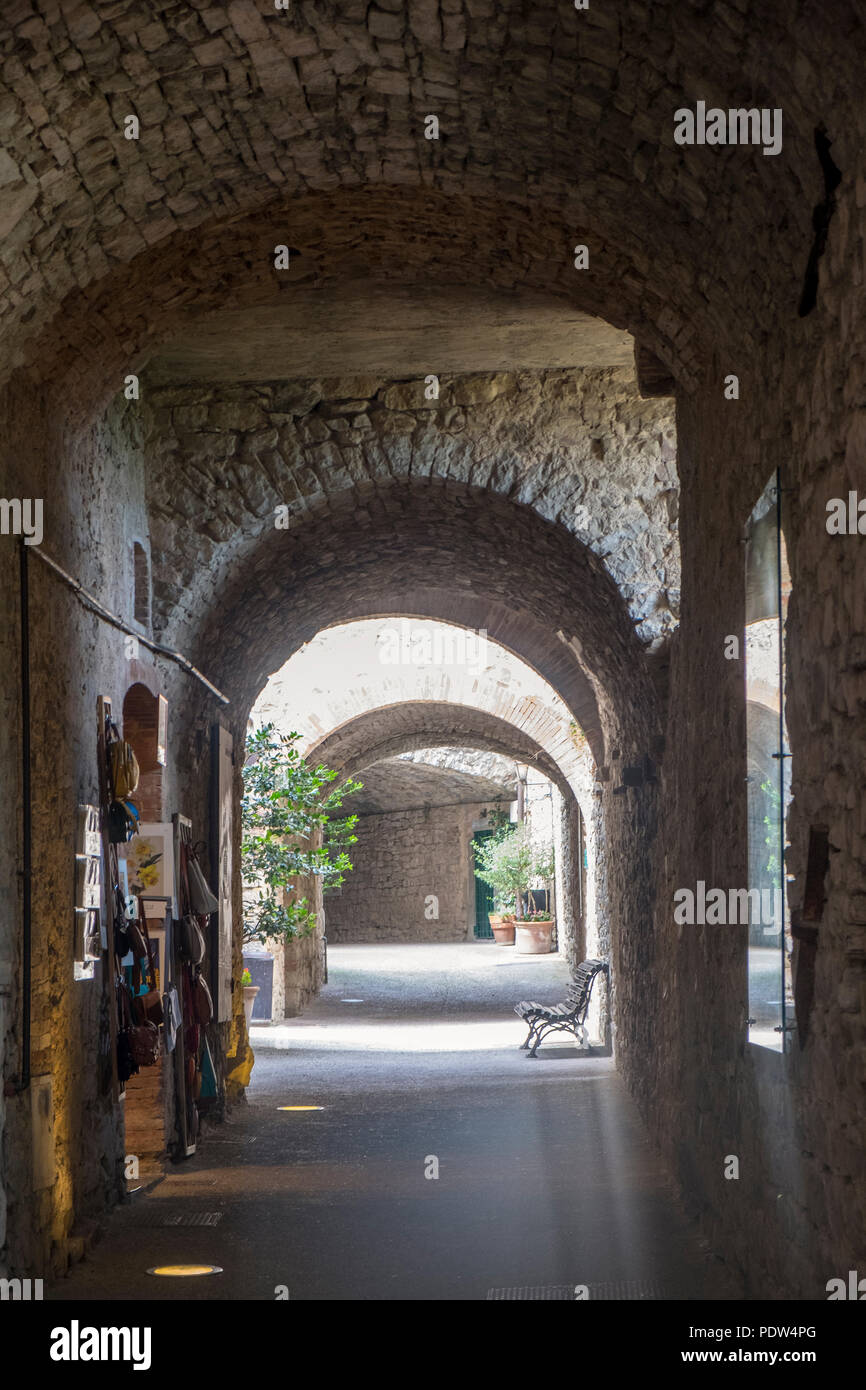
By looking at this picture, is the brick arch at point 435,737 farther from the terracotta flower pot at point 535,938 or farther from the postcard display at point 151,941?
the postcard display at point 151,941

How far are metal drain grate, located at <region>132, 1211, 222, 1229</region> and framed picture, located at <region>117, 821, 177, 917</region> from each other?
1.64 metres

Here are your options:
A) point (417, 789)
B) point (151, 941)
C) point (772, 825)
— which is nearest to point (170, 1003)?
point (151, 941)

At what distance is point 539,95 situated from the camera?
4.04 metres

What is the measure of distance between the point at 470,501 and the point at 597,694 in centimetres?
302

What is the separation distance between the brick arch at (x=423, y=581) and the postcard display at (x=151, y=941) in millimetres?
1375

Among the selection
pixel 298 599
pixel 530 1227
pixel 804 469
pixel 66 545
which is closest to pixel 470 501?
pixel 298 599

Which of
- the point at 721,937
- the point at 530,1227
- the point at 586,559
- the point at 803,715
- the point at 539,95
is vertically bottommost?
the point at 530,1227

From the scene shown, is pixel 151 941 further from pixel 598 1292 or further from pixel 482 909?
pixel 482 909

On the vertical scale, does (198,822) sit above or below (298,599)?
below

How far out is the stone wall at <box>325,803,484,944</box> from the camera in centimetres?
2934

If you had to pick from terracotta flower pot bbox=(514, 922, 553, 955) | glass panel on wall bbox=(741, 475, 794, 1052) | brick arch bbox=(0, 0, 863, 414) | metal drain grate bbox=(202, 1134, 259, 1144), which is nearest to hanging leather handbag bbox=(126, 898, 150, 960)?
metal drain grate bbox=(202, 1134, 259, 1144)

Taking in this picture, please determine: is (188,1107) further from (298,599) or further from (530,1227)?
(298,599)

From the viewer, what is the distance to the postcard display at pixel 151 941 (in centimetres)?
588

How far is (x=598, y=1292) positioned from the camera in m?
4.57
